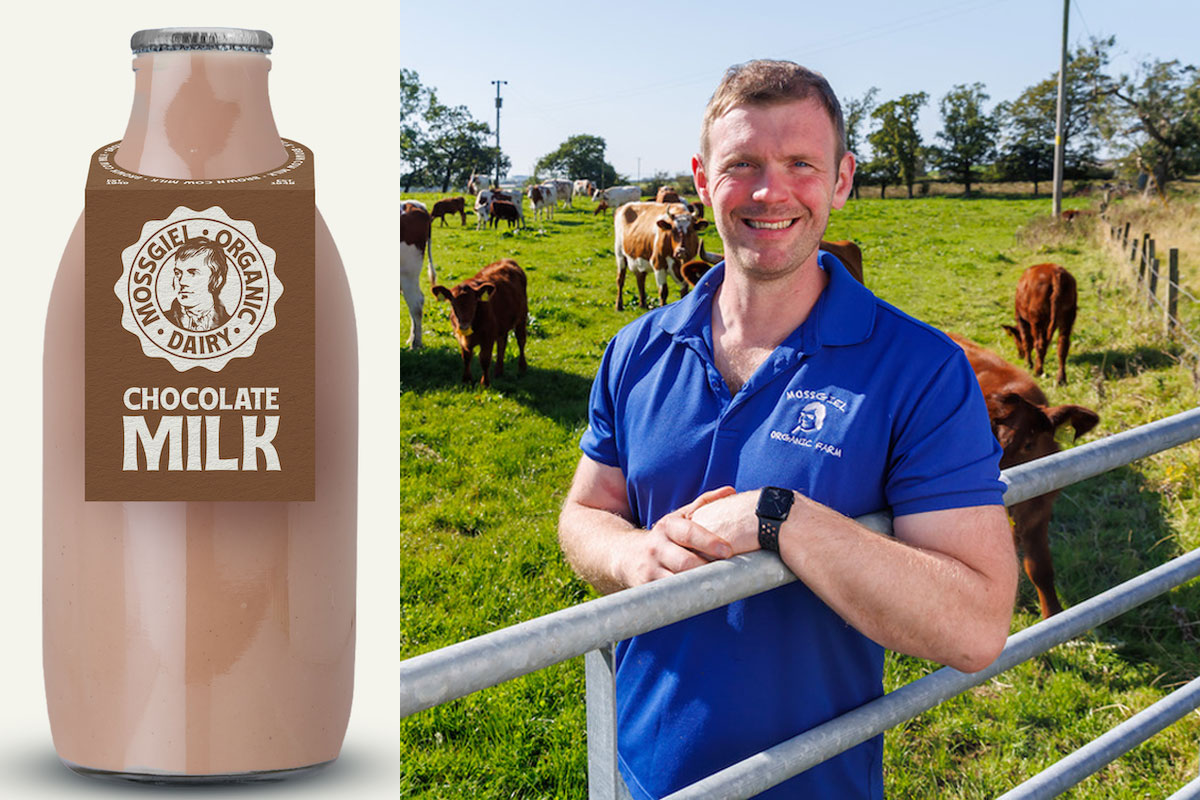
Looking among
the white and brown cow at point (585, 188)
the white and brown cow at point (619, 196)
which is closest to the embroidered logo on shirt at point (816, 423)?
the white and brown cow at point (619, 196)

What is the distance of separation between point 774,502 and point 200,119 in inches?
31.7

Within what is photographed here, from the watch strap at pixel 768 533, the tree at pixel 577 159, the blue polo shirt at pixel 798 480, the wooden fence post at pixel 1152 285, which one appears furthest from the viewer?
the tree at pixel 577 159

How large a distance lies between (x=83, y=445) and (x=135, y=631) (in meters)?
0.11

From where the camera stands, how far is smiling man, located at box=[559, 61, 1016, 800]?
131cm

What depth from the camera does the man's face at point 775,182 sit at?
162cm

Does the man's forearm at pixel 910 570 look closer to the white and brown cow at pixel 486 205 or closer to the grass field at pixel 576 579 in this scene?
the grass field at pixel 576 579

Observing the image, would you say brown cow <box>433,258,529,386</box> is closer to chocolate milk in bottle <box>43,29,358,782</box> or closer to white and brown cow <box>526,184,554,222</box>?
chocolate milk in bottle <box>43,29,358,782</box>

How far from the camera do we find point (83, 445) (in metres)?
0.57

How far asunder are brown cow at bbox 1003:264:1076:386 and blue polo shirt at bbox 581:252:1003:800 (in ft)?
26.3

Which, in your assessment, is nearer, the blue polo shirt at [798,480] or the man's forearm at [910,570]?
the man's forearm at [910,570]

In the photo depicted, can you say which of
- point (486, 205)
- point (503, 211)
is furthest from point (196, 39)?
point (486, 205)

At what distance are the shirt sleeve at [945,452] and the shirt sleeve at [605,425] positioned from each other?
506 millimetres

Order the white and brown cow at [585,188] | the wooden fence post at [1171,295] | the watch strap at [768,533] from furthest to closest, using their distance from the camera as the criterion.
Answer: the white and brown cow at [585,188]
the wooden fence post at [1171,295]
the watch strap at [768,533]

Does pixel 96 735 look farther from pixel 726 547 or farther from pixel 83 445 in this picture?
pixel 726 547
